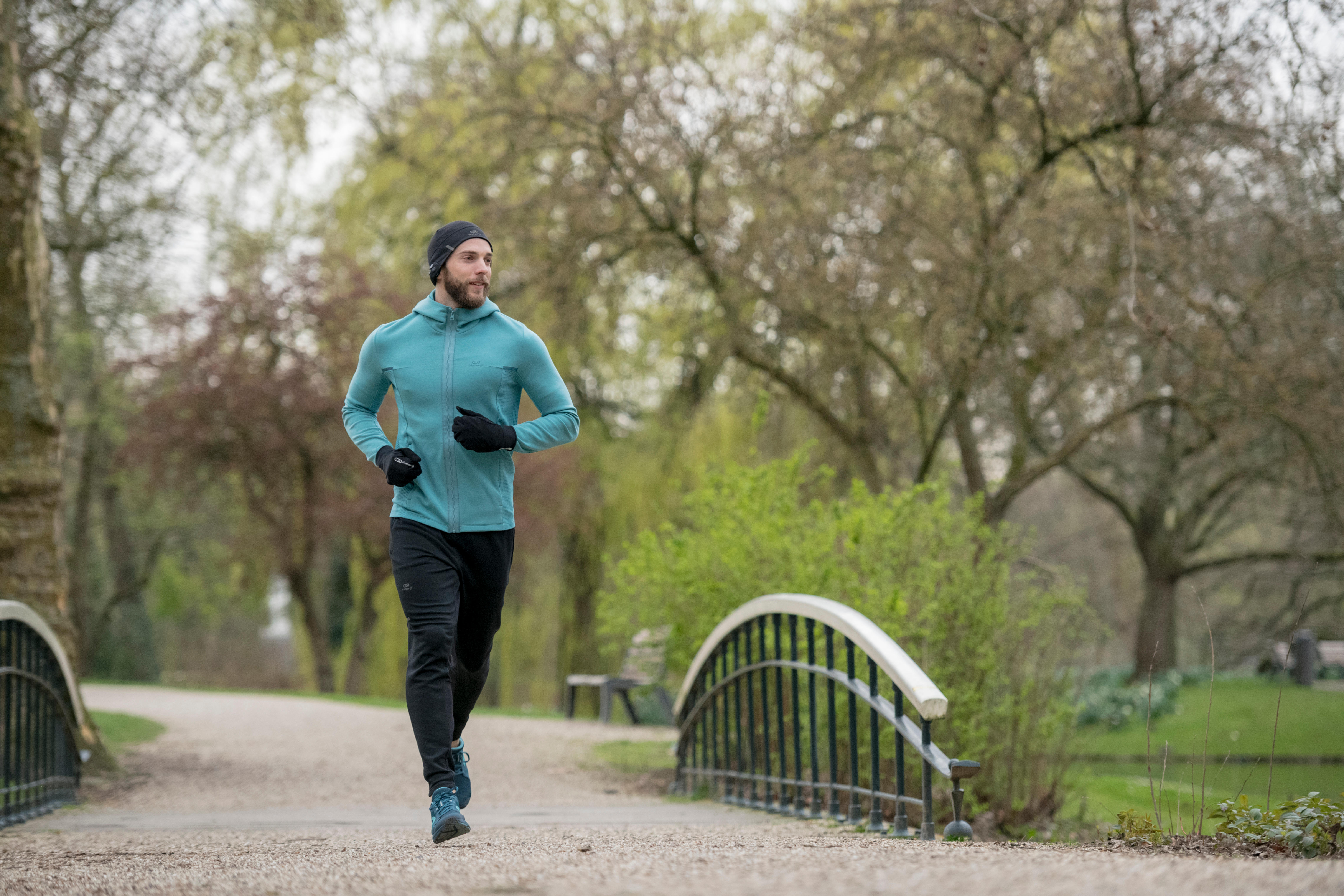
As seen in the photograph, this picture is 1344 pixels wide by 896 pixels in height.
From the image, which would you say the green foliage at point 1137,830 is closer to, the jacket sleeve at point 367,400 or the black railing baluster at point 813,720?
the black railing baluster at point 813,720

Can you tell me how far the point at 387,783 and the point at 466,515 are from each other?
5.38 meters

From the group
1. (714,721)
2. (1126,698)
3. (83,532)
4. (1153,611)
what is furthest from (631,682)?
(83,532)

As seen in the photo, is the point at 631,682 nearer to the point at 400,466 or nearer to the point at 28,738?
the point at 28,738

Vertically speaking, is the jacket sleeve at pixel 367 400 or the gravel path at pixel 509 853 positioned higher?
the jacket sleeve at pixel 367 400

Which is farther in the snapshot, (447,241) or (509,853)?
(447,241)

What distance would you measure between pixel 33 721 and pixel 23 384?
2.45 m

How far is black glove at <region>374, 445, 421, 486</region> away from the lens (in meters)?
4.07

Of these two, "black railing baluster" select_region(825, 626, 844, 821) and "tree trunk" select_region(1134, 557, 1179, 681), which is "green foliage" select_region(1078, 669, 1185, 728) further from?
"black railing baluster" select_region(825, 626, 844, 821)

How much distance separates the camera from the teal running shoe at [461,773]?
14.5ft

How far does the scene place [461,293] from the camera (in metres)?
4.39

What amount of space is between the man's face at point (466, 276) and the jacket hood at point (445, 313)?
0.06ft

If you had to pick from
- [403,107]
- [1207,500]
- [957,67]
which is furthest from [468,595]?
[1207,500]

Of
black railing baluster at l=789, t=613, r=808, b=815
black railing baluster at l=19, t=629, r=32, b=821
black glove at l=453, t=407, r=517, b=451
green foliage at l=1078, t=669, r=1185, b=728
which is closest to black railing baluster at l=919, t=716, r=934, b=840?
black railing baluster at l=789, t=613, r=808, b=815

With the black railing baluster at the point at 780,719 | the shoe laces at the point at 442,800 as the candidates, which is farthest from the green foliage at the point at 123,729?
the shoe laces at the point at 442,800
